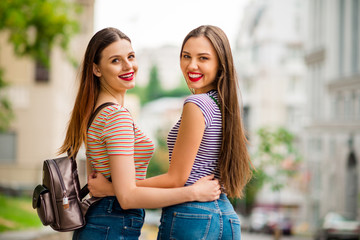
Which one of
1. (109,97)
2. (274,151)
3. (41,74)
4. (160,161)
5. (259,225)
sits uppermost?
(41,74)

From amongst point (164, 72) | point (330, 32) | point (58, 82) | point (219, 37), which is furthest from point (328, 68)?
point (164, 72)

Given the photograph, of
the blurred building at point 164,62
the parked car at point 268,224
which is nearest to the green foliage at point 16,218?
the parked car at point 268,224

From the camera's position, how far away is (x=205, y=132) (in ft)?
7.75

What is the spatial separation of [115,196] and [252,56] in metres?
47.3

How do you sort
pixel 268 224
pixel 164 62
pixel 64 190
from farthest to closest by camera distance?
pixel 164 62
pixel 268 224
pixel 64 190

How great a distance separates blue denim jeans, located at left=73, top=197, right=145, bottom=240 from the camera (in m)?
2.37

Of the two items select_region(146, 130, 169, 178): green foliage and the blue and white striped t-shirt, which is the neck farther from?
select_region(146, 130, 169, 178): green foliage

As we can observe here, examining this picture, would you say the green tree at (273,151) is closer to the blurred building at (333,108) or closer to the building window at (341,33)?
the blurred building at (333,108)

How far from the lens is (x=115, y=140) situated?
2305mm

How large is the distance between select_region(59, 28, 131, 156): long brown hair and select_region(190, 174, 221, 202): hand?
61cm

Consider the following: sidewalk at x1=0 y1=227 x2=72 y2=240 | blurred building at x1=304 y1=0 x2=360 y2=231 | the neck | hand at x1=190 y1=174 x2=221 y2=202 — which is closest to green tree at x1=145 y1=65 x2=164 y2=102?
blurred building at x1=304 y1=0 x2=360 y2=231

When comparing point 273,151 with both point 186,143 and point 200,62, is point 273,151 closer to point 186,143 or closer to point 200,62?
point 200,62

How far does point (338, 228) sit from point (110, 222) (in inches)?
678

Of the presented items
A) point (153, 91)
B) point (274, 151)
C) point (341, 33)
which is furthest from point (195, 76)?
point (153, 91)
